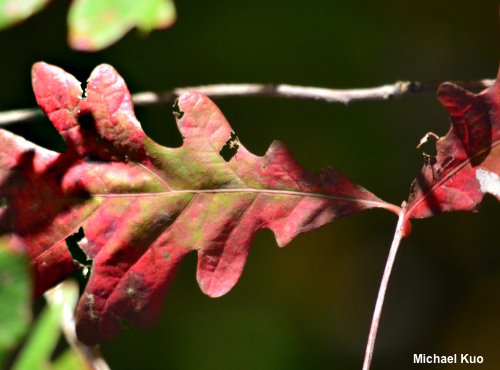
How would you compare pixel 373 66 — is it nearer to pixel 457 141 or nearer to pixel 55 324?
pixel 457 141

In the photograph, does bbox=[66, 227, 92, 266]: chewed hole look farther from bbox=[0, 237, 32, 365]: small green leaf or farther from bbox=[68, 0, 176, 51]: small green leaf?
bbox=[68, 0, 176, 51]: small green leaf

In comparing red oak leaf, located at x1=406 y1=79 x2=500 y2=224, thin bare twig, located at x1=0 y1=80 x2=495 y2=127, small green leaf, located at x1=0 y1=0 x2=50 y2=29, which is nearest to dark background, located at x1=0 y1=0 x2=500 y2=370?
thin bare twig, located at x1=0 y1=80 x2=495 y2=127

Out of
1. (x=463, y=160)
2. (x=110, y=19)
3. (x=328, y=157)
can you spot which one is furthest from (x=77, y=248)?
(x=328, y=157)

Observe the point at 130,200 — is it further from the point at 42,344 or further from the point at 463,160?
the point at 463,160

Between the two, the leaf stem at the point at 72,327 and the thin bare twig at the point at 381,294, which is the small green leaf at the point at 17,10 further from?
the thin bare twig at the point at 381,294

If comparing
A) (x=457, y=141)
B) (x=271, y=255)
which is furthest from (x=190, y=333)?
(x=457, y=141)

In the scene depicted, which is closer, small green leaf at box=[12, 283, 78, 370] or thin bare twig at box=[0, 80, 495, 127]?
small green leaf at box=[12, 283, 78, 370]
